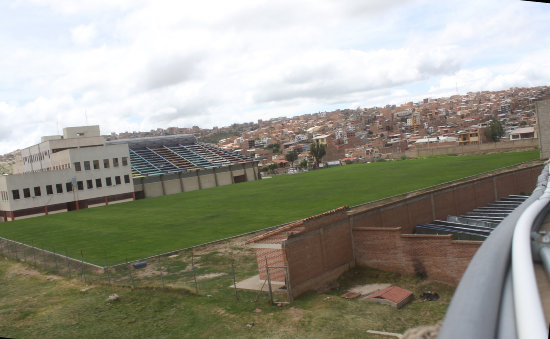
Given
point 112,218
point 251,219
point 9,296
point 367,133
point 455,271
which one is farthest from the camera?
point 367,133

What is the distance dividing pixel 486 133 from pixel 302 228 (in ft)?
307

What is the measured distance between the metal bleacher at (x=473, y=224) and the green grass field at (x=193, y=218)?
28.9 feet

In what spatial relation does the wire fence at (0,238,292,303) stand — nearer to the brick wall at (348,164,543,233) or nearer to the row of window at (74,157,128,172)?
the brick wall at (348,164,543,233)

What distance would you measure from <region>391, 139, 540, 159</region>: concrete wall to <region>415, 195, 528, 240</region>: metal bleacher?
150 ft

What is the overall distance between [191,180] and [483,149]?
44725 millimetres

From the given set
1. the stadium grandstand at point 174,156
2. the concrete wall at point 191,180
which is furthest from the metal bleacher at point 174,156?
the concrete wall at point 191,180

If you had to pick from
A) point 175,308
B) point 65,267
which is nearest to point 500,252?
point 175,308

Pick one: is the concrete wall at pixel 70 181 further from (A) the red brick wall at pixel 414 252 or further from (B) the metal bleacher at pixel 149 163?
(A) the red brick wall at pixel 414 252

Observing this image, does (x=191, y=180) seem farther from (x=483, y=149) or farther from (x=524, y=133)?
(x=524, y=133)

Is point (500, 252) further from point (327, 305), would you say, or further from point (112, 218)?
point (112, 218)

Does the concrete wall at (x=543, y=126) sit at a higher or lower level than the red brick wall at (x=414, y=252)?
higher

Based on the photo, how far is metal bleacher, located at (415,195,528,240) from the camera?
19252mm

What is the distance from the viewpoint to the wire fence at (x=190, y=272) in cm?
1639

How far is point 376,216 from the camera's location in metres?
20.8
